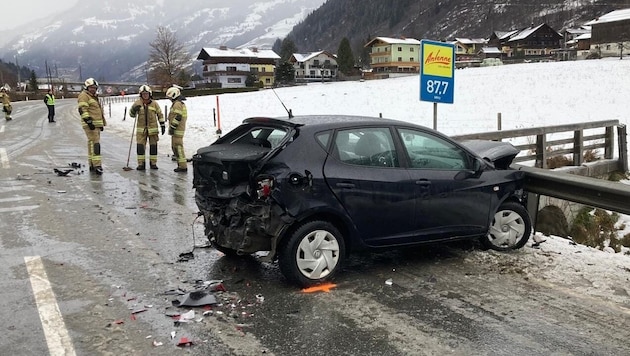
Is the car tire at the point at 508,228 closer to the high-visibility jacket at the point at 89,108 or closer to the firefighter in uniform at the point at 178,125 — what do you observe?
the firefighter in uniform at the point at 178,125

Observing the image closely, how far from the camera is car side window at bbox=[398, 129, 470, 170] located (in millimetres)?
5426

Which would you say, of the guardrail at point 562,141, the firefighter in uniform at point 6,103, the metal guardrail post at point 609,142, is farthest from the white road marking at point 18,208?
the firefighter in uniform at point 6,103

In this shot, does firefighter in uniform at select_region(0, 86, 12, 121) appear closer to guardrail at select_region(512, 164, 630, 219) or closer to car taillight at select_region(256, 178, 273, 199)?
car taillight at select_region(256, 178, 273, 199)

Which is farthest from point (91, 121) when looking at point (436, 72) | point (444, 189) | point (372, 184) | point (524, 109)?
point (524, 109)

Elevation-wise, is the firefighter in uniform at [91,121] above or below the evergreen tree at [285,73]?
below

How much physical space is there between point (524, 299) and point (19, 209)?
696 centimetres

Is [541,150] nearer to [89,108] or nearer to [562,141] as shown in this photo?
[562,141]

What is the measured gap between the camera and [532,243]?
6383 mm

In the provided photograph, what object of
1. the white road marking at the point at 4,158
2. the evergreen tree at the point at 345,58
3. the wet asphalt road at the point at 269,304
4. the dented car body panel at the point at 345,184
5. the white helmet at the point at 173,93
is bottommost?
the wet asphalt road at the point at 269,304

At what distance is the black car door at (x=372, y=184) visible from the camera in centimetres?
496

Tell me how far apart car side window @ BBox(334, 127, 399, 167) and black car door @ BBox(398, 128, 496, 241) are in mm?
184

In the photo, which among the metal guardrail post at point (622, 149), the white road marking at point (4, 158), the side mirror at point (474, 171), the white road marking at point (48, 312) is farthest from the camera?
the metal guardrail post at point (622, 149)

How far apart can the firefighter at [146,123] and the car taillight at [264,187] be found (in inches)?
307

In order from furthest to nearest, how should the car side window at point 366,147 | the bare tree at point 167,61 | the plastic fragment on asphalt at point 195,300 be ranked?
the bare tree at point 167,61 < the car side window at point 366,147 < the plastic fragment on asphalt at point 195,300
